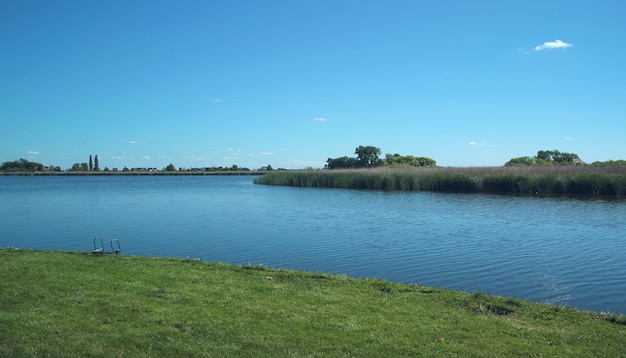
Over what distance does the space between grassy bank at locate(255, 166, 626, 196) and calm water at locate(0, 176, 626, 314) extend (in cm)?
627

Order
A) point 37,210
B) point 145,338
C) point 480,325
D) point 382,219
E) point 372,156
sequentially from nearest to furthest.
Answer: point 145,338, point 480,325, point 382,219, point 37,210, point 372,156

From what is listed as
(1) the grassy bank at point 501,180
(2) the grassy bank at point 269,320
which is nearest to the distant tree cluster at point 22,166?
(1) the grassy bank at point 501,180

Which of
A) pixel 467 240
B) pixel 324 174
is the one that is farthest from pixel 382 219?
pixel 324 174

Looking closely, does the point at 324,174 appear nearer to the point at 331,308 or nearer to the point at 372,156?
the point at 372,156

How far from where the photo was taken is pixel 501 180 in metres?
40.6

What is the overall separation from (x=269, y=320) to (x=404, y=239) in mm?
11165

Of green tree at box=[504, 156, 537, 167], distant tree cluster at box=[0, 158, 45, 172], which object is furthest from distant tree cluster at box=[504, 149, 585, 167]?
distant tree cluster at box=[0, 158, 45, 172]

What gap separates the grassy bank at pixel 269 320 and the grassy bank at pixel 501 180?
32879 mm

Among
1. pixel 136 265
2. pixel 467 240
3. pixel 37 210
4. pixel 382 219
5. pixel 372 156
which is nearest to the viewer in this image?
pixel 136 265

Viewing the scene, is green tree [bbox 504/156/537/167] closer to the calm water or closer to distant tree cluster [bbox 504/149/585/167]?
distant tree cluster [bbox 504/149/585/167]

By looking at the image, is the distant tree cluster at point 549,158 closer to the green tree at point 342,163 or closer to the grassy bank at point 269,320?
the green tree at point 342,163

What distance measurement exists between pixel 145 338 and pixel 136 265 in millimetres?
5064

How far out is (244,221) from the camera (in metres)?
23.4

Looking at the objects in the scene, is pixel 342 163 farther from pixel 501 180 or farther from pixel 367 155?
pixel 501 180
